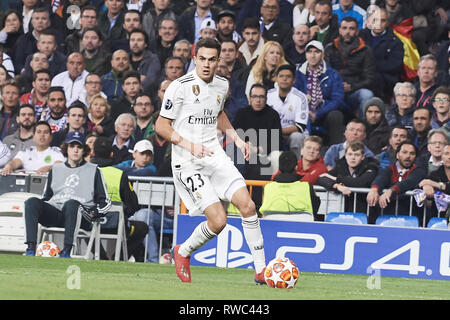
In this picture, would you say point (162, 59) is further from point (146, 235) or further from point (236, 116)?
point (146, 235)

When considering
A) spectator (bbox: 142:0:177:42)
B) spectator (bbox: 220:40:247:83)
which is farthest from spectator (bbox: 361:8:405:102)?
spectator (bbox: 142:0:177:42)

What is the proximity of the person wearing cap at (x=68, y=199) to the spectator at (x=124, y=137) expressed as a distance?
143cm

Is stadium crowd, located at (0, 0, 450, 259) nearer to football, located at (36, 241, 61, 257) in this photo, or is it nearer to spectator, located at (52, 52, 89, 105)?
spectator, located at (52, 52, 89, 105)

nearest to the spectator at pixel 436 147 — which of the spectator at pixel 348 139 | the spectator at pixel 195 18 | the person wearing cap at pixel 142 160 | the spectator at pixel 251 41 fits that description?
the spectator at pixel 348 139

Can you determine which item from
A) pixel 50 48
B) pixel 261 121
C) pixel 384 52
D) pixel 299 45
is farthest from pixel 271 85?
pixel 50 48

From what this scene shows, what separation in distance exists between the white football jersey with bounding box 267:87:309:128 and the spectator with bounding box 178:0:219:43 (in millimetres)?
2370

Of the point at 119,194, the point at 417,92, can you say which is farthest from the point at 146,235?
the point at 417,92

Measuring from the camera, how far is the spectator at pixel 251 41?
16453 mm

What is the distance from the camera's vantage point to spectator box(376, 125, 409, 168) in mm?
14336

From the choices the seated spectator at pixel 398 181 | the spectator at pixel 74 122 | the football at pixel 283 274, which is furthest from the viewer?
the spectator at pixel 74 122

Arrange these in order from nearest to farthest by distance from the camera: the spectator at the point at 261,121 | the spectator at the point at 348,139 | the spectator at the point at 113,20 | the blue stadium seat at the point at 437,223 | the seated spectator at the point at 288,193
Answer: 1. the blue stadium seat at the point at 437,223
2. the seated spectator at the point at 288,193
3. the spectator at the point at 348,139
4. the spectator at the point at 261,121
5. the spectator at the point at 113,20

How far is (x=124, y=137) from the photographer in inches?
634

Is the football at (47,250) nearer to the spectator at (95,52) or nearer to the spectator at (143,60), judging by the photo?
the spectator at (143,60)

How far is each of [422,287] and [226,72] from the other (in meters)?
6.39
